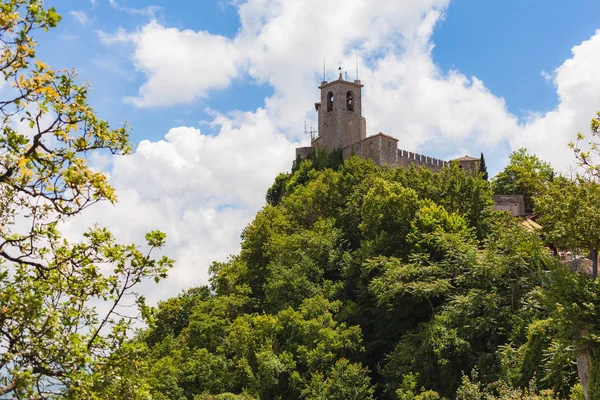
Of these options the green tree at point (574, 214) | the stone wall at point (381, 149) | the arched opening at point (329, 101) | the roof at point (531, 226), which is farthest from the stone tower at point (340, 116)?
the green tree at point (574, 214)

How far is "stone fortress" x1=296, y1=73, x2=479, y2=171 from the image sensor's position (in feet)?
197

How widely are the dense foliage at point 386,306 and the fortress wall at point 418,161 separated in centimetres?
1358

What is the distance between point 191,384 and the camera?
120 feet

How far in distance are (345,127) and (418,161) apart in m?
8.76

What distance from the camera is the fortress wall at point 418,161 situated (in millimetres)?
58688

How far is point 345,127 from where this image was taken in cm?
6438

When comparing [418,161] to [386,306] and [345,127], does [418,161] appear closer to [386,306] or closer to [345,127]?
[345,127]

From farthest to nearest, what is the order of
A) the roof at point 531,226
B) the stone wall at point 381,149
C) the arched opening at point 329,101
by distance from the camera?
1. the arched opening at point 329,101
2. the stone wall at point 381,149
3. the roof at point 531,226

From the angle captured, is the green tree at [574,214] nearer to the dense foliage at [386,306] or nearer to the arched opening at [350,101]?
→ the dense foliage at [386,306]

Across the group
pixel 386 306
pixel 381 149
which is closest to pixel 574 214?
pixel 386 306

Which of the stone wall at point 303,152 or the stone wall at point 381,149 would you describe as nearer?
the stone wall at point 381,149

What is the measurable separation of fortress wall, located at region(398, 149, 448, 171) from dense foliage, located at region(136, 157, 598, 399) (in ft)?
44.5

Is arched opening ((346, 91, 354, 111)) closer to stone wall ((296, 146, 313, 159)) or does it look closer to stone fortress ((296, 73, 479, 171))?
stone fortress ((296, 73, 479, 171))

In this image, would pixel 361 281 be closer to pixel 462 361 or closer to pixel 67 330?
pixel 462 361
